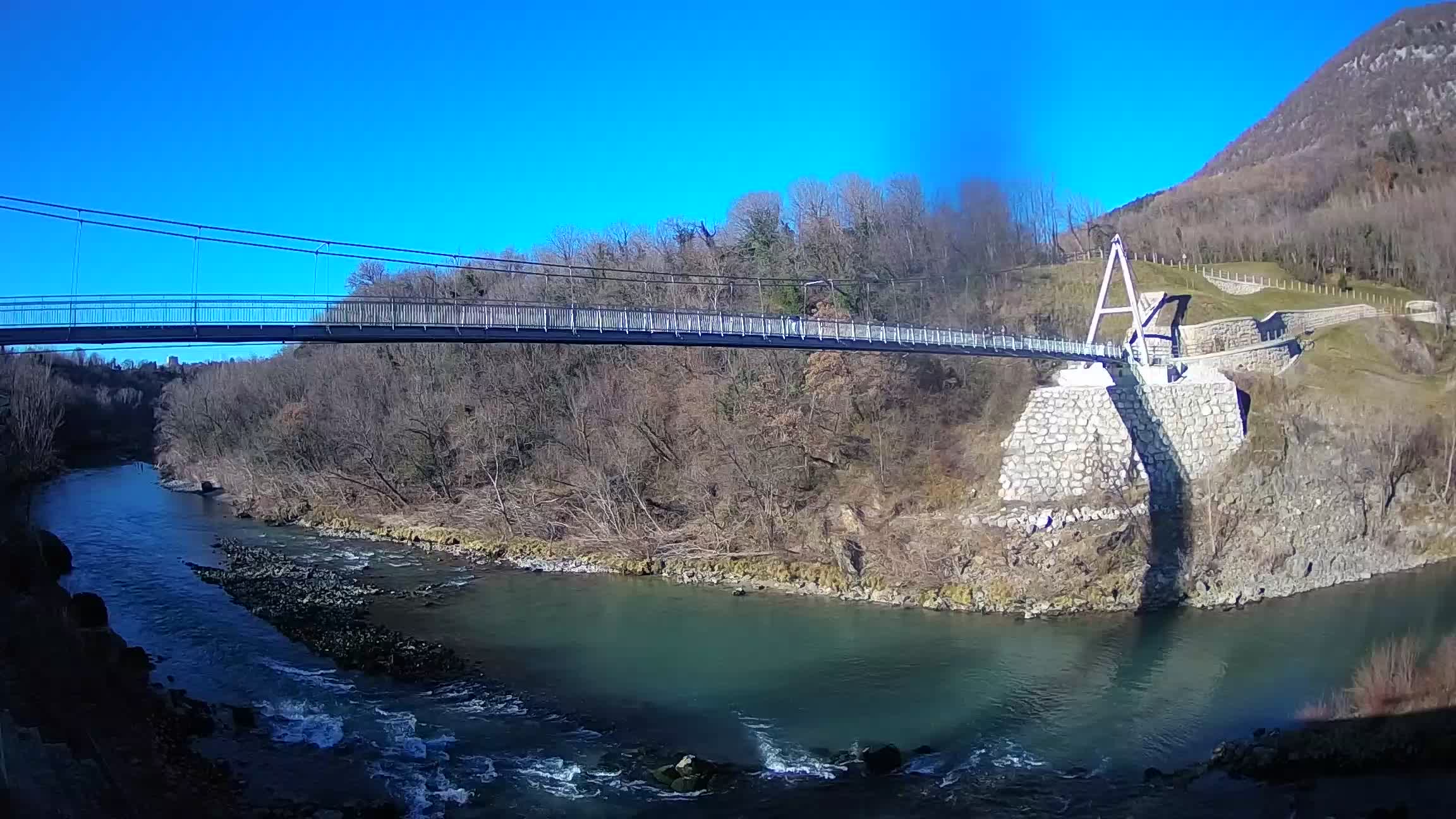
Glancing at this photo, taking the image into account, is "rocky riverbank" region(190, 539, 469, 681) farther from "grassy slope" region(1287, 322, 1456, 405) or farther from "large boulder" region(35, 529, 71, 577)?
"grassy slope" region(1287, 322, 1456, 405)

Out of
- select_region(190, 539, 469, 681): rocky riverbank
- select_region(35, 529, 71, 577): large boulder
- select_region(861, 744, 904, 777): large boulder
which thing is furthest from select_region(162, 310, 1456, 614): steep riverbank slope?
select_region(35, 529, 71, 577): large boulder

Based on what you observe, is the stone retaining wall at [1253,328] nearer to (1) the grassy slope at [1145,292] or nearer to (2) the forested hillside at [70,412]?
(1) the grassy slope at [1145,292]

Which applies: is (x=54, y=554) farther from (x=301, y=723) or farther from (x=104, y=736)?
(x=104, y=736)

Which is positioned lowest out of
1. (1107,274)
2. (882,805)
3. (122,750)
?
(882,805)

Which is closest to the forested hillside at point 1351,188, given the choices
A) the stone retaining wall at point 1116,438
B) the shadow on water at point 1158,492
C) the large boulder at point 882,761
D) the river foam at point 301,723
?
the stone retaining wall at point 1116,438

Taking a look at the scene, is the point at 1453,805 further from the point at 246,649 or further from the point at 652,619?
the point at 246,649

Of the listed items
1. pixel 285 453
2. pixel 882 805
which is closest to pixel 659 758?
pixel 882 805
